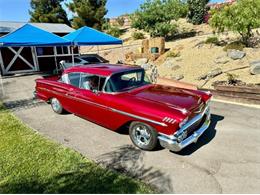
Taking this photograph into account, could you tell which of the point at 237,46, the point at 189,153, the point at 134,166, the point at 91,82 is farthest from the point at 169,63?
the point at 134,166

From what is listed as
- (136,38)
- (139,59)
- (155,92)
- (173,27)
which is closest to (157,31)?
(173,27)

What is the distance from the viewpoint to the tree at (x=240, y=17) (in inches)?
505

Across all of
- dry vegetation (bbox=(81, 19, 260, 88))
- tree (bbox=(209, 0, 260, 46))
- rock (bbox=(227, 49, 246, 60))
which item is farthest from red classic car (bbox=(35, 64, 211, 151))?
tree (bbox=(209, 0, 260, 46))

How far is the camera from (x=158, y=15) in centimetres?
2472

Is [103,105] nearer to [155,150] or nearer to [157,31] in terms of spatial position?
[155,150]

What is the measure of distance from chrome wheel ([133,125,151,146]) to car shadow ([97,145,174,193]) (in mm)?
185

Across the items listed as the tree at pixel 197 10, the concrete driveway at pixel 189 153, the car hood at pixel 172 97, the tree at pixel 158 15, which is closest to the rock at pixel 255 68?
the concrete driveway at pixel 189 153

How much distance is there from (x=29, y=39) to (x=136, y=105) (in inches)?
309

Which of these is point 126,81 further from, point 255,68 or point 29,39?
point 255,68

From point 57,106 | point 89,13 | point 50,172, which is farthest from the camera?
point 89,13

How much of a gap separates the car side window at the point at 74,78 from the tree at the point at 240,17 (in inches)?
439

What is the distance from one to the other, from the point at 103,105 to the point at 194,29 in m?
27.6

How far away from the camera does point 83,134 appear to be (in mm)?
5594

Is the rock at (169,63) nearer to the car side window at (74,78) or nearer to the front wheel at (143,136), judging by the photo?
the car side window at (74,78)
